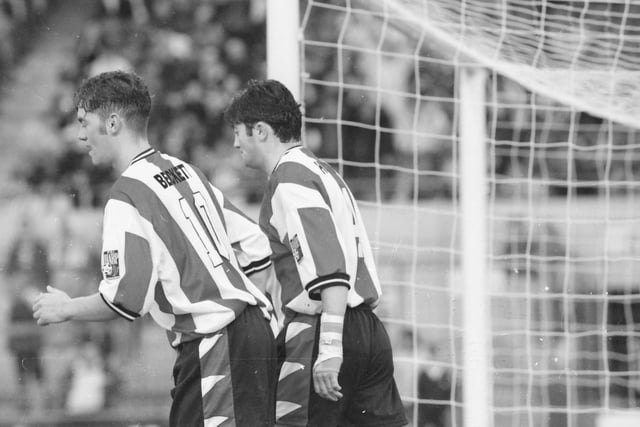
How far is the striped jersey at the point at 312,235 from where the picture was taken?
302 centimetres

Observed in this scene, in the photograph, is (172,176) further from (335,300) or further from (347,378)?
(347,378)

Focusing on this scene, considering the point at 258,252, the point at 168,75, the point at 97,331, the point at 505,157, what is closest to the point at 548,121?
the point at 505,157

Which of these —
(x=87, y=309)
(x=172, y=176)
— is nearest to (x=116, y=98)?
(x=172, y=176)

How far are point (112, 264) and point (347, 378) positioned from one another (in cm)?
83

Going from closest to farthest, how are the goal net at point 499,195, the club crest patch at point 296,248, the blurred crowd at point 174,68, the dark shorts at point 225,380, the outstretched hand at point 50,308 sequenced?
the outstretched hand at point 50,308, the dark shorts at point 225,380, the club crest patch at point 296,248, the goal net at point 499,195, the blurred crowd at point 174,68

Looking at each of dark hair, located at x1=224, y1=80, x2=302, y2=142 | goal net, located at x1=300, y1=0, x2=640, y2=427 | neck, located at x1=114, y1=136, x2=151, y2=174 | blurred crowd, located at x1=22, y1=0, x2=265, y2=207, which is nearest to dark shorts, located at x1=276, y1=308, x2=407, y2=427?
dark hair, located at x1=224, y1=80, x2=302, y2=142

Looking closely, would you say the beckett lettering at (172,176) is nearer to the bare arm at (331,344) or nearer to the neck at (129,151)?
the neck at (129,151)

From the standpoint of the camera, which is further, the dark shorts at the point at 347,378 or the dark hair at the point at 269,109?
the dark hair at the point at 269,109

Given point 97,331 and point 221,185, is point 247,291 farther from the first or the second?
point 221,185

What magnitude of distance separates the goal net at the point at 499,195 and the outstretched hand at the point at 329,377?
1036 millimetres

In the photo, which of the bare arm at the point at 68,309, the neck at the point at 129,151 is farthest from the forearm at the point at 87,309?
the neck at the point at 129,151

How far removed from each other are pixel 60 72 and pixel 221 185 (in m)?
2.46

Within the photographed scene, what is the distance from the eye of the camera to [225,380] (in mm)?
2840

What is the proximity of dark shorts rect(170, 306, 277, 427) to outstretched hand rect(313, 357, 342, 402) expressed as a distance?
0.16 m
